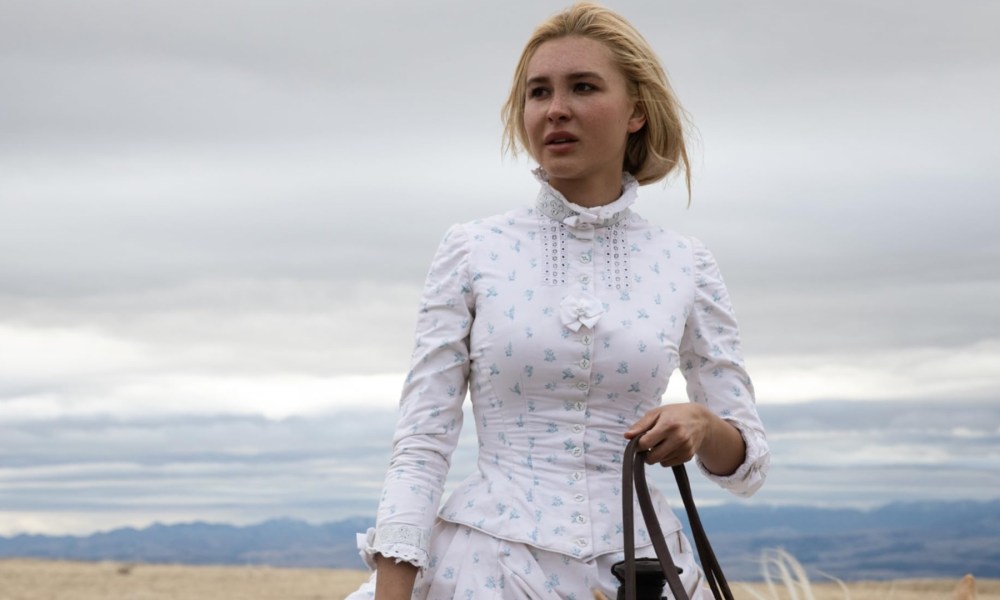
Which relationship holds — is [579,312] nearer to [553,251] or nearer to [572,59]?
[553,251]

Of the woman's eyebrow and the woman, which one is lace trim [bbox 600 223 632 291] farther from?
the woman's eyebrow

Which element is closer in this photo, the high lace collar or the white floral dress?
the white floral dress

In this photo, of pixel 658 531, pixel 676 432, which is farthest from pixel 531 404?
pixel 658 531

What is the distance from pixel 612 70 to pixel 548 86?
19cm

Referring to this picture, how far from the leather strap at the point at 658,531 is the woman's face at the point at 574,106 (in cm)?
85

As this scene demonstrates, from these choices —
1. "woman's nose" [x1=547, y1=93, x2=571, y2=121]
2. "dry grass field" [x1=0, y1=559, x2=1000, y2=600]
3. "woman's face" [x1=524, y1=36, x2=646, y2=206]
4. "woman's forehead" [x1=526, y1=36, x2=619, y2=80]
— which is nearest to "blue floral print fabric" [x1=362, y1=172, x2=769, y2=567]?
"woman's face" [x1=524, y1=36, x2=646, y2=206]

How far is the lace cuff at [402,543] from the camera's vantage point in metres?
3.19

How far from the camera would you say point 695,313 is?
3.65m

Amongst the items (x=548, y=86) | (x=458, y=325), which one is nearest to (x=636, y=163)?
(x=548, y=86)

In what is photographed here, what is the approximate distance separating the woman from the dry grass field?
9.14m

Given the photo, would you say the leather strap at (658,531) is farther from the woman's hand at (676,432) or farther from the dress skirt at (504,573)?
the dress skirt at (504,573)

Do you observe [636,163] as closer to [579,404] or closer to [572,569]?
[579,404]

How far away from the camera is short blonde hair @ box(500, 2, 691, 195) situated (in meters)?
3.53

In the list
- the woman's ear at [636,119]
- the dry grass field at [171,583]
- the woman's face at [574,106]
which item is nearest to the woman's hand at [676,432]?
the woman's face at [574,106]
